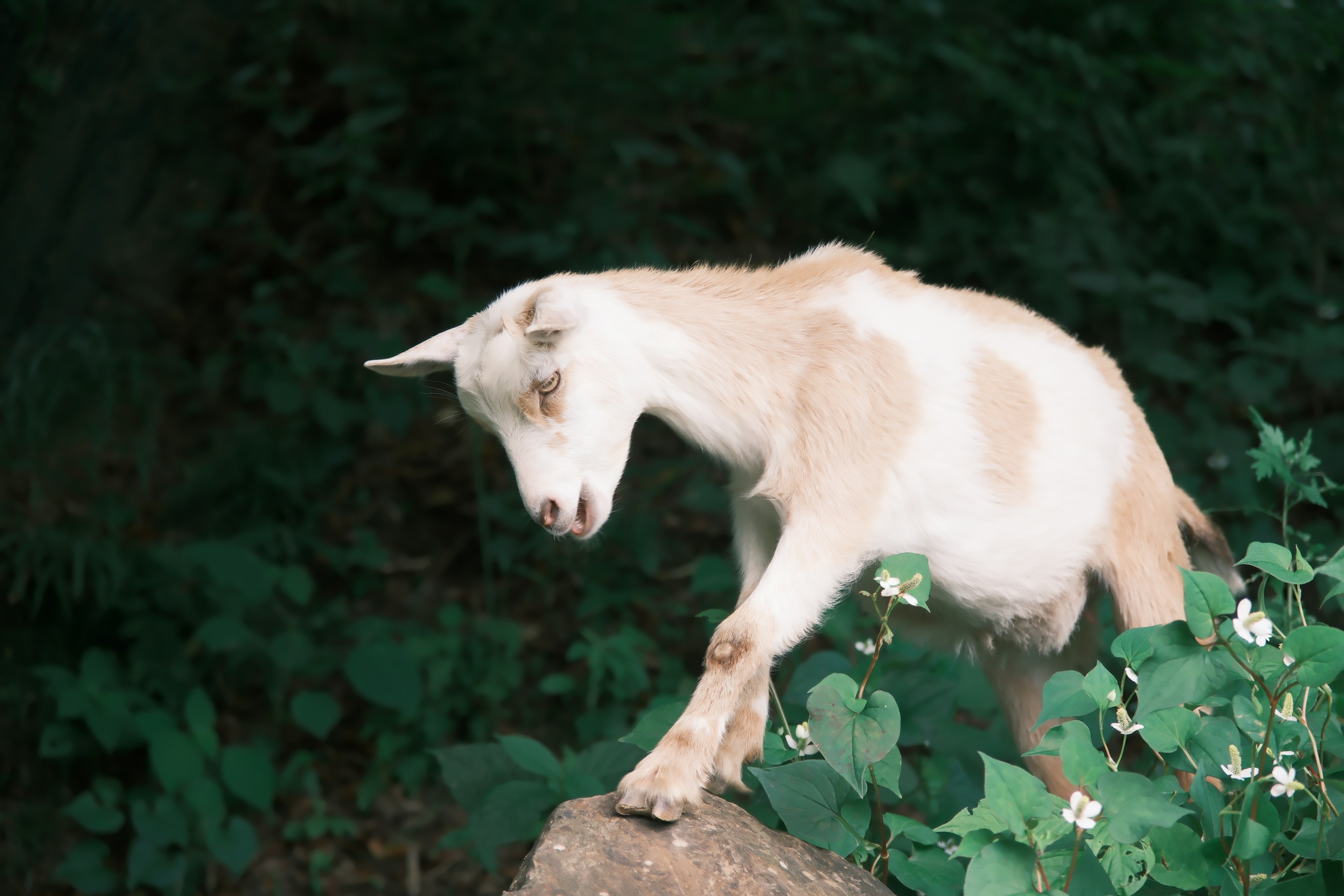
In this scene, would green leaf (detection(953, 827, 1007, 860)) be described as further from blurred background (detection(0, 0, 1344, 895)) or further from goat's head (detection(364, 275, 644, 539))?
blurred background (detection(0, 0, 1344, 895))

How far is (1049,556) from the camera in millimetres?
2004

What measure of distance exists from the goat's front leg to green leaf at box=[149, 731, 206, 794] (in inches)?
103

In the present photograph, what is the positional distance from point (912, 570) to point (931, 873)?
1.79ft

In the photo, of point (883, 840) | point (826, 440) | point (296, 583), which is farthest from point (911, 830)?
point (296, 583)

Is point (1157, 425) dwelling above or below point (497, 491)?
above

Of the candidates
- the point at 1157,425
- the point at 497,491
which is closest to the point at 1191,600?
the point at 1157,425

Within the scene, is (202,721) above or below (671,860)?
below

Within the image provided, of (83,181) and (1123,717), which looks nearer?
(1123,717)

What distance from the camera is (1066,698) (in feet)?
5.66

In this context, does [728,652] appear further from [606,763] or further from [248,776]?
[248,776]

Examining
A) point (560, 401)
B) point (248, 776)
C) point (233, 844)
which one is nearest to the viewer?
point (560, 401)

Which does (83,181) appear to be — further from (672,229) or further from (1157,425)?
(1157,425)

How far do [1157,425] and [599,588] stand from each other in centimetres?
259

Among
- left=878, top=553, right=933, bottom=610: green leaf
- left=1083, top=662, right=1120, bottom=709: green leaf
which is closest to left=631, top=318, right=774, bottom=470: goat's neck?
left=878, top=553, right=933, bottom=610: green leaf
